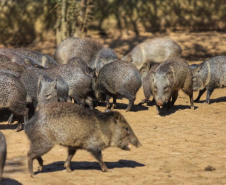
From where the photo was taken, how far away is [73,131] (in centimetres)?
507

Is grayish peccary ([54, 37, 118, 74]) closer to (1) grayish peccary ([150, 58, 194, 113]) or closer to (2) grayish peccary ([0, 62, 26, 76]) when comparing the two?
(1) grayish peccary ([150, 58, 194, 113])

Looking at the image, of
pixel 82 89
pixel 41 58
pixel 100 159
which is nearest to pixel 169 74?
pixel 82 89

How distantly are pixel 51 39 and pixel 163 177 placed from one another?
12.0m

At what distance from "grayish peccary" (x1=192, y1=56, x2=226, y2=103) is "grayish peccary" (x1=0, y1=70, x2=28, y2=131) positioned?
14.1ft

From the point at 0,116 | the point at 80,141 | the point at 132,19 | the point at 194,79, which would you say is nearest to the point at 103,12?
the point at 132,19

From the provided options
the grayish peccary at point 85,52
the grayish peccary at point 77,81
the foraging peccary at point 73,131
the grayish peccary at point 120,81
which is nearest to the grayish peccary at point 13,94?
the grayish peccary at point 77,81

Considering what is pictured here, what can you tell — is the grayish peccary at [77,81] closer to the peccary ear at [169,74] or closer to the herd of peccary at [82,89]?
the herd of peccary at [82,89]

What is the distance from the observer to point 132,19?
56.1 ft

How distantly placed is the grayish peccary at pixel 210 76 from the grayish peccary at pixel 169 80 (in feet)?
2.98

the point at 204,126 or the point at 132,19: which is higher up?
the point at 132,19

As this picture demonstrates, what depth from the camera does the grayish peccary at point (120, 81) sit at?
352 inches

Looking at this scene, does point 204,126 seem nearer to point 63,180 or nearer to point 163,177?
point 163,177

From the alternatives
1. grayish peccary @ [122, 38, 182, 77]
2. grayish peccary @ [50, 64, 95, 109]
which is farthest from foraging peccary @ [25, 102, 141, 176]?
grayish peccary @ [122, 38, 182, 77]

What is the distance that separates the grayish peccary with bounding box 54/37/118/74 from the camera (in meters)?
11.1
